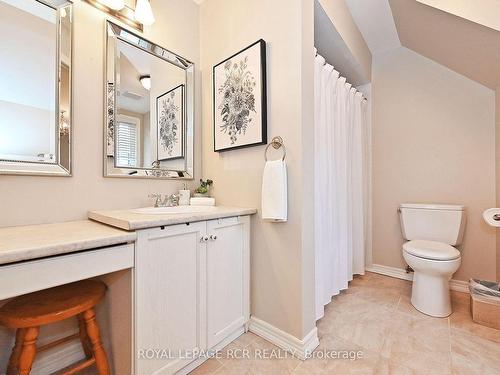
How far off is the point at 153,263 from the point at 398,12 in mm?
2670

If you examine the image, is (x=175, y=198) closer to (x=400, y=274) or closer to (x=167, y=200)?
(x=167, y=200)

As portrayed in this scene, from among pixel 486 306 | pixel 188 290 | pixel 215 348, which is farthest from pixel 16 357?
pixel 486 306

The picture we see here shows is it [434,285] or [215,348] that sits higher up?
[434,285]

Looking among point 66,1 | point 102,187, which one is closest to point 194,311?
point 102,187

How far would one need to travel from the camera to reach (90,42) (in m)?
1.33

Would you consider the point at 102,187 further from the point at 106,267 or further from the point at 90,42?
the point at 90,42

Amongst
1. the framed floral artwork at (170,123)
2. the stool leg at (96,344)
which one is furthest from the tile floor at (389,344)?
the framed floral artwork at (170,123)

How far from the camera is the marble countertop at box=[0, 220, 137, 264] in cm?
70

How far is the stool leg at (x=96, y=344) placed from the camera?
3.29ft

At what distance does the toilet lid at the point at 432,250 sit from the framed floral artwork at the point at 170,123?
1974 millimetres

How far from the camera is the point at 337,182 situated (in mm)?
1894

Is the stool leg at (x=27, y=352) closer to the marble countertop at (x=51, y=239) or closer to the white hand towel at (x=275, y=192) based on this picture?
the marble countertop at (x=51, y=239)

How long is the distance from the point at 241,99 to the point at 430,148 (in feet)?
6.51

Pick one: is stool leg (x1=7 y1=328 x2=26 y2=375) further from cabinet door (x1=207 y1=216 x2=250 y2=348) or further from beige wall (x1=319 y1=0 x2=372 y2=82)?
beige wall (x1=319 y1=0 x2=372 y2=82)
